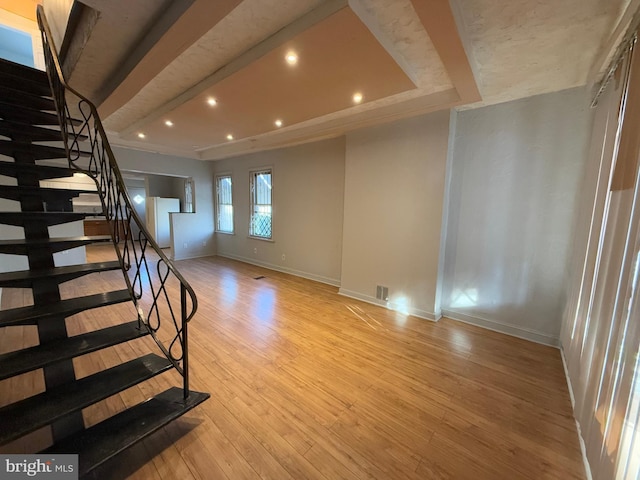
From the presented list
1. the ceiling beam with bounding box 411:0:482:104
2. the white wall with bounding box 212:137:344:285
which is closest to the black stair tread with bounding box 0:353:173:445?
the ceiling beam with bounding box 411:0:482:104

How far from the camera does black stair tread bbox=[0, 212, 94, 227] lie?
1.60 metres

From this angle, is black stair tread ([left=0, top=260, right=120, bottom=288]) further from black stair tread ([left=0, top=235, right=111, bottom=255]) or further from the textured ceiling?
the textured ceiling

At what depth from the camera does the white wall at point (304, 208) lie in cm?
457

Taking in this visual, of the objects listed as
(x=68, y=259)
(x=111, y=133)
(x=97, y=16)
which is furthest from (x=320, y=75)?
(x=68, y=259)

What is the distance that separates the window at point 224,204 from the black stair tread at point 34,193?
189 inches

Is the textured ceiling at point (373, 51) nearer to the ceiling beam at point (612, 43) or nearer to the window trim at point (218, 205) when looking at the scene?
the ceiling beam at point (612, 43)

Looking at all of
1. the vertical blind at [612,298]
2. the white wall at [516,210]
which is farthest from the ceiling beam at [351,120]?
the vertical blind at [612,298]

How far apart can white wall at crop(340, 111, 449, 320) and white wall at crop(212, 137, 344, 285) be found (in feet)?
2.07

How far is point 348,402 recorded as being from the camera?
1.89 metres

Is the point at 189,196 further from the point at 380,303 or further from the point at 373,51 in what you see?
the point at 373,51

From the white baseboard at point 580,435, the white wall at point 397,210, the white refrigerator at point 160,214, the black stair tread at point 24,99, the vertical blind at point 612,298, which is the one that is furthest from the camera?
the white refrigerator at point 160,214

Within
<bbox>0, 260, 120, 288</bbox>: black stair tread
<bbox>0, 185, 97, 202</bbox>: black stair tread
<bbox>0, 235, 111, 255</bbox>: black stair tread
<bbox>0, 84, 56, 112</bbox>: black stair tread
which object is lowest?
<bbox>0, 260, 120, 288</bbox>: black stair tread

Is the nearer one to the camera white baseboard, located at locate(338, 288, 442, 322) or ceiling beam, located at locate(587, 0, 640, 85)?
ceiling beam, located at locate(587, 0, 640, 85)

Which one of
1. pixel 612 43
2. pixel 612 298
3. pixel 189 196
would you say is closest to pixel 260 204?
pixel 189 196
